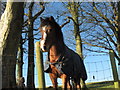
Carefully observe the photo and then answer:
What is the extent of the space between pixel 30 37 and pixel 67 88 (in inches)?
229

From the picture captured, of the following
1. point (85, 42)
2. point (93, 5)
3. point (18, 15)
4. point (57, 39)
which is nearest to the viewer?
point (57, 39)

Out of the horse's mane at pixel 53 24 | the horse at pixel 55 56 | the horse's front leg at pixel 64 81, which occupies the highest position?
the horse's mane at pixel 53 24

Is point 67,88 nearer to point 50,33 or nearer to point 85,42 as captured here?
point 50,33

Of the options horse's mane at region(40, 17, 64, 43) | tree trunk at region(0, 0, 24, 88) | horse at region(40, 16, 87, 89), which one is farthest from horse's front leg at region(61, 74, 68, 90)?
tree trunk at region(0, 0, 24, 88)

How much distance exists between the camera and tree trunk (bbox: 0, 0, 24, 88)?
393cm

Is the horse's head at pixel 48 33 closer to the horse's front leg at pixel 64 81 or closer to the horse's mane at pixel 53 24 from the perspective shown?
the horse's mane at pixel 53 24

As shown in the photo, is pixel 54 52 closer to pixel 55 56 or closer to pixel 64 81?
→ pixel 55 56

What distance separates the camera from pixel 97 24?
10375 mm

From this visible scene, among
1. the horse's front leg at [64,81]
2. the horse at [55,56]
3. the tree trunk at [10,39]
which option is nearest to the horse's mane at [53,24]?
the horse at [55,56]

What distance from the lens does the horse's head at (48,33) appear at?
9.26 ft

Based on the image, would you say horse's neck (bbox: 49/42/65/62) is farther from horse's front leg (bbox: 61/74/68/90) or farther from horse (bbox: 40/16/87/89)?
horse's front leg (bbox: 61/74/68/90)

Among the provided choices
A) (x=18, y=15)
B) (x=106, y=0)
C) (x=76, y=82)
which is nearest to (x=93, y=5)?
(x=106, y=0)

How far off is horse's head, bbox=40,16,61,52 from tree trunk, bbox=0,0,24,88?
59.6 inches

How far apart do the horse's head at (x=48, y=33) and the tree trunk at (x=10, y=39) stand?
1.51 m
